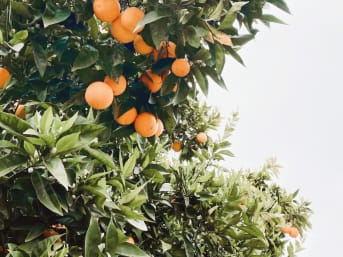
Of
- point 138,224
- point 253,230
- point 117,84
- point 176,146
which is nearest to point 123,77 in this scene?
point 117,84

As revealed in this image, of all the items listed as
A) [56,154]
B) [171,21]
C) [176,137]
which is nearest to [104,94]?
[171,21]

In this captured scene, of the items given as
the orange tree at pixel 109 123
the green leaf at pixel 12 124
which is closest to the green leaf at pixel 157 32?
the orange tree at pixel 109 123

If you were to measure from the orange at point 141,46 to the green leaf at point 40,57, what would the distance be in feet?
1.18

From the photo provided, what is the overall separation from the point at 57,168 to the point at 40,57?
2.26ft

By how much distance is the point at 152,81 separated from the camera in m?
1.85

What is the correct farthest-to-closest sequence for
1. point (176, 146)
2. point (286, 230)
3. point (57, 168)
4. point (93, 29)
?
point (176, 146)
point (286, 230)
point (93, 29)
point (57, 168)

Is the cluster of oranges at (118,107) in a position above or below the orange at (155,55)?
below

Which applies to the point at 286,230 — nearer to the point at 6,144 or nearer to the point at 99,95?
the point at 99,95

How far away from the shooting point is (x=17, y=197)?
1.43 metres

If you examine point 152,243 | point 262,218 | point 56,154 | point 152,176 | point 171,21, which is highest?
point 171,21

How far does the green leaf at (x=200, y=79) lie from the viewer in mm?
1846

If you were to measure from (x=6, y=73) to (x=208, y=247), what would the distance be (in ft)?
4.05

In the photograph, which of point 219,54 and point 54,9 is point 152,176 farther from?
point 54,9

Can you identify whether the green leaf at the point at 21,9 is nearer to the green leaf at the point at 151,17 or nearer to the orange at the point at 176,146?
the green leaf at the point at 151,17
